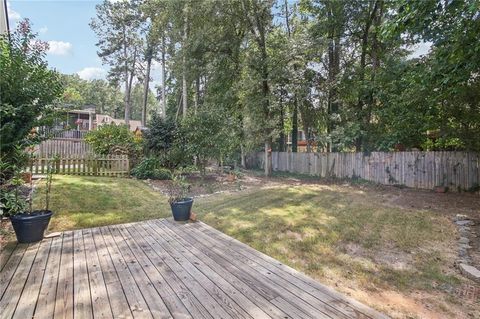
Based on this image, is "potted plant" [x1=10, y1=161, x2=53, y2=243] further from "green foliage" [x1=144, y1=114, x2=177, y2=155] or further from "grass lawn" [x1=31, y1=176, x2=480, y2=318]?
"green foliage" [x1=144, y1=114, x2=177, y2=155]

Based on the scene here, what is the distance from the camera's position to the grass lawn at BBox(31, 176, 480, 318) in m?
2.99

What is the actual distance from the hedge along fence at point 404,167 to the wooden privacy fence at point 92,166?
7.88 metres

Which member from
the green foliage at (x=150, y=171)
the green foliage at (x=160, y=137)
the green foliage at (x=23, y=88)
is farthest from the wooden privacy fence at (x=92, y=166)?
the green foliage at (x=23, y=88)

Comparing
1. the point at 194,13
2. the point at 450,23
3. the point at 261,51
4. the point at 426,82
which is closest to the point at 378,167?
the point at 426,82

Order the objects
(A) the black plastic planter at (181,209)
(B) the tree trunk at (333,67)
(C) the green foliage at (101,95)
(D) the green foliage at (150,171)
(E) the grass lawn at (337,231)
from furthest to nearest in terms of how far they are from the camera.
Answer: (C) the green foliage at (101,95), (B) the tree trunk at (333,67), (D) the green foliage at (150,171), (A) the black plastic planter at (181,209), (E) the grass lawn at (337,231)

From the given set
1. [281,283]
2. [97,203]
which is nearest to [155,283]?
[281,283]

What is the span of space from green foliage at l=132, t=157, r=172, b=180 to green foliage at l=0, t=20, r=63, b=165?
5.56 meters

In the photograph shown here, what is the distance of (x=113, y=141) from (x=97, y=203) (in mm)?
5514

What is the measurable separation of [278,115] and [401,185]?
657 cm

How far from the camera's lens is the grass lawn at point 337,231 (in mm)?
2990

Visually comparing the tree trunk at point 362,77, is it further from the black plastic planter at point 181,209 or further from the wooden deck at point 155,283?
the wooden deck at point 155,283

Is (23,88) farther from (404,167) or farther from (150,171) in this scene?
(404,167)

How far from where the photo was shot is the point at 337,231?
15.8ft

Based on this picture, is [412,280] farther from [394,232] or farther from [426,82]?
[426,82]
